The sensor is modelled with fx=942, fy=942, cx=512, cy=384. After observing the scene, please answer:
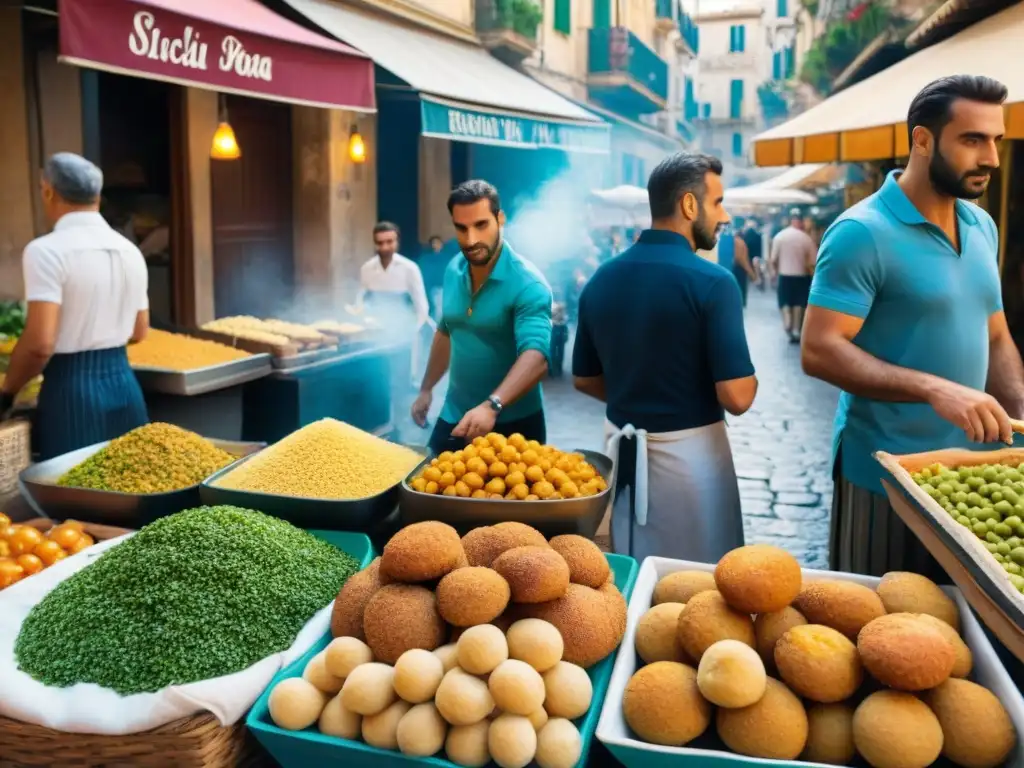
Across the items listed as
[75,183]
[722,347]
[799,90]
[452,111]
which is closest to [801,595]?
[722,347]

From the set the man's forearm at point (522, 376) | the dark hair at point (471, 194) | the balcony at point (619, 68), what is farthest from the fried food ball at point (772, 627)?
the balcony at point (619, 68)

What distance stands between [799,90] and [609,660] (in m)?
27.0

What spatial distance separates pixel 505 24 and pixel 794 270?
20.3ft

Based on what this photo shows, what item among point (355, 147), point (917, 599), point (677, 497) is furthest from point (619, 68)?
point (917, 599)

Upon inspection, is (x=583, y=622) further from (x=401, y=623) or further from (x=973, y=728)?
(x=973, y=728)

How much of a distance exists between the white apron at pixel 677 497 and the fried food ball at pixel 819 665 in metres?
1.58

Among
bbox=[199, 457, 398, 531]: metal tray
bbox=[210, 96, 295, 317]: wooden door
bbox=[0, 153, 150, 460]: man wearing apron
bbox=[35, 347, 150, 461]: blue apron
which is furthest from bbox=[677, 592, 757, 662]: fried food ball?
bbox=[210, 96, 295, 317]: wooden door

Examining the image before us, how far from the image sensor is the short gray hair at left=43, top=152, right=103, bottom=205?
163 inches

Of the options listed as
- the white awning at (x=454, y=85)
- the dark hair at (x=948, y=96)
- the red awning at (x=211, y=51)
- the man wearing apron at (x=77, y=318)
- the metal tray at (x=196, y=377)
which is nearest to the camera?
the dark hair at (x=948, y=96)

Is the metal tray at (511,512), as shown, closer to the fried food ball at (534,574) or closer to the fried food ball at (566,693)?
the fried food ball at (534,574)

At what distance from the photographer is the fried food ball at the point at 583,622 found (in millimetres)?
1842

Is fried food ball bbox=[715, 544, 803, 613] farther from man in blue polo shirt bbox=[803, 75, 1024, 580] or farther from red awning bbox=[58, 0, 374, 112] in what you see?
red awning bbox=[58, 0, 374, 112]

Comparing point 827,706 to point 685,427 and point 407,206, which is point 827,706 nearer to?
point 685,427

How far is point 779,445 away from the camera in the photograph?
868 centimetres
